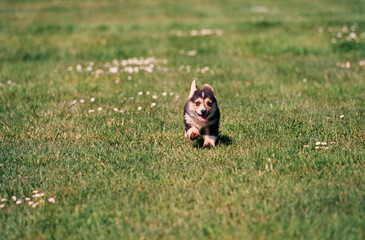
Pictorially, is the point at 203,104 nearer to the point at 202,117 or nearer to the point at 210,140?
the point at 202,117

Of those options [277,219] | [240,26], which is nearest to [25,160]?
[277,219]

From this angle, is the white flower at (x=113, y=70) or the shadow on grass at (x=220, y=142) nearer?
the shadow on grass at (x=220, y=142)

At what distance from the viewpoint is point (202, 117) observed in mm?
5719

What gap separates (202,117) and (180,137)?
34.3 inches

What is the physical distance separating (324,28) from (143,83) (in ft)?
26.7

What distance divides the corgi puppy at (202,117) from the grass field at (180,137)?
0.27 m

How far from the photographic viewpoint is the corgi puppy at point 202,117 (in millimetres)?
5676

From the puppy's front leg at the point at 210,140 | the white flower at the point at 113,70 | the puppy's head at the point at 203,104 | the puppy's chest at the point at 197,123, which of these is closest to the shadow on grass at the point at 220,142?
the puppy's front leg at the point at 210,140

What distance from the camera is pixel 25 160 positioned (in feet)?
18.9

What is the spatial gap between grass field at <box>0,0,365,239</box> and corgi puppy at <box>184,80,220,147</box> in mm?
267

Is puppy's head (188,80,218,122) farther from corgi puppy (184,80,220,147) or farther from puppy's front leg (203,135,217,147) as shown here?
puppy's front leg (203,135,217,147)

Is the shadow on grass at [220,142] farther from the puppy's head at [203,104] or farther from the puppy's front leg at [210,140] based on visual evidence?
the puppy's head at [203,104]

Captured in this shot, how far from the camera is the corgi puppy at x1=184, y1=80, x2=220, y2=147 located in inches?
223

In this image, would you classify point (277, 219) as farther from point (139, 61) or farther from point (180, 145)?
point (139, 61)
